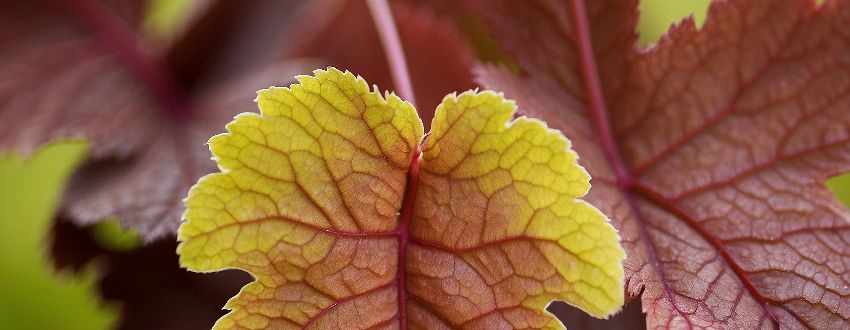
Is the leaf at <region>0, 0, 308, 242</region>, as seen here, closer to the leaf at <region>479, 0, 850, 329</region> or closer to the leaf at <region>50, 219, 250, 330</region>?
the leaf at <region>50, 219, 250, 330</region>

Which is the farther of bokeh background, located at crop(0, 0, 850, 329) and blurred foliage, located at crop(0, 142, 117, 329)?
blurred foliage, located at crop(0, 142, 117, 329)

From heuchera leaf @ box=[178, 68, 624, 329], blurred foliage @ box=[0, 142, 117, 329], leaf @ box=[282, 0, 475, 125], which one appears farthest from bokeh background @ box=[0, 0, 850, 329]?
heuchera leaf @ box=[178, 68, 624, 329]

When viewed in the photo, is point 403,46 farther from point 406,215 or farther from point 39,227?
point 39,227

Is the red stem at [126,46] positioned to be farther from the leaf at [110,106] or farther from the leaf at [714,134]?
the leaf at [714,134]

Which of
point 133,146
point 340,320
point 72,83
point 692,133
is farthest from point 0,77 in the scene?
point 692,133

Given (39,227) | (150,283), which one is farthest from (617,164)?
(39,227)

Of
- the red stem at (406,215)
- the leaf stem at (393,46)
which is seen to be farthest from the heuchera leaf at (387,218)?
the leaf stem at (393,46)
